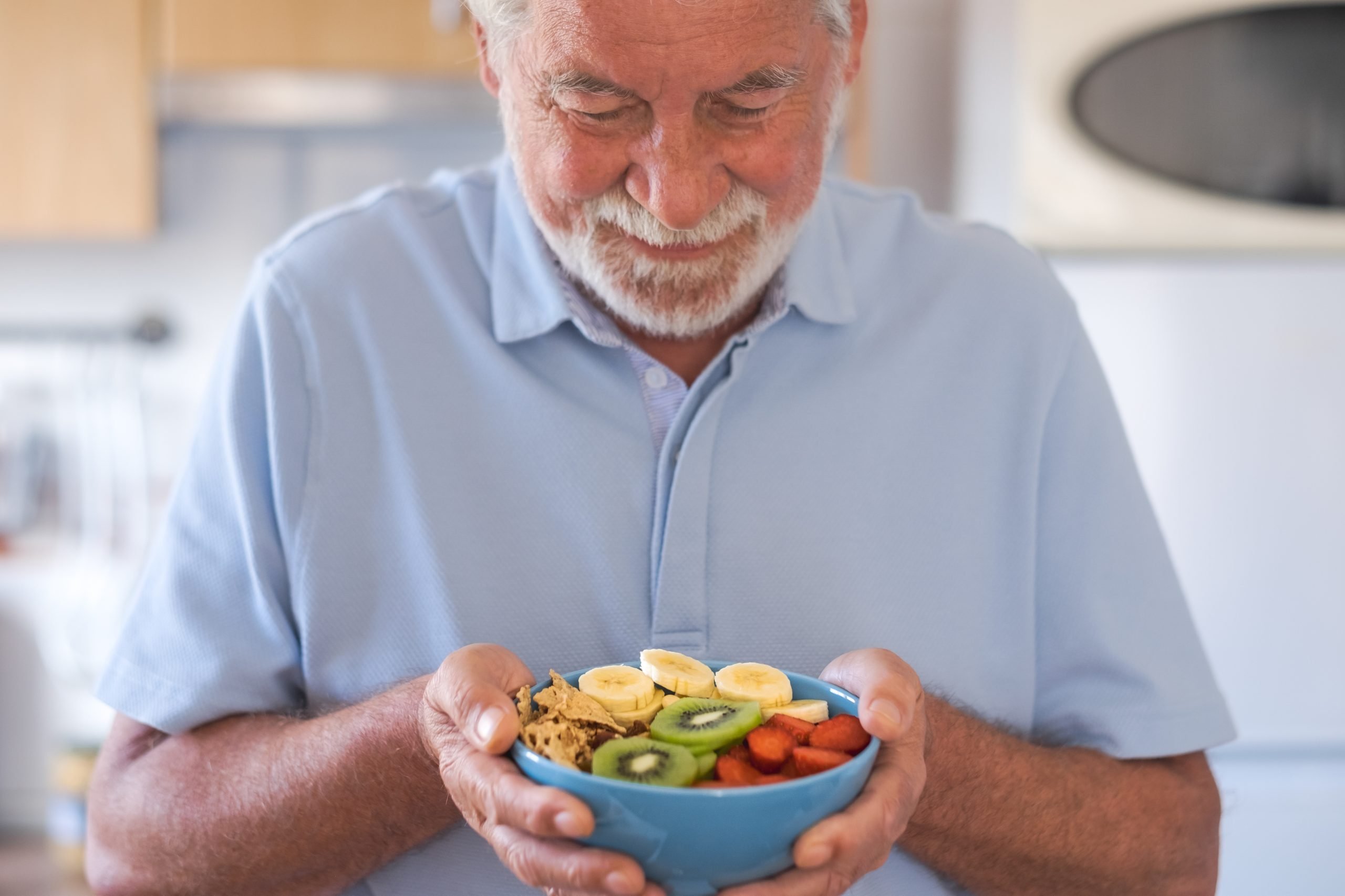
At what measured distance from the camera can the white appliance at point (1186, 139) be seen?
1.41m

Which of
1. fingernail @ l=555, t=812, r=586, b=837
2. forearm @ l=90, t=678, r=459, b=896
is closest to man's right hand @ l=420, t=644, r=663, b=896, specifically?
fingernail @ l=555, t=812, r=586, b=837

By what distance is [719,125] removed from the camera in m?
0.80

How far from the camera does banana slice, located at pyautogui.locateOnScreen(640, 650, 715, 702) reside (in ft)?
2.25

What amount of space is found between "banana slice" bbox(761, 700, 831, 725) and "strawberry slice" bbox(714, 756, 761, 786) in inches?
1.7

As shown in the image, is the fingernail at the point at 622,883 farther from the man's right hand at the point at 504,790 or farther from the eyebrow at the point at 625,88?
the eyebrow at the point at 625,88

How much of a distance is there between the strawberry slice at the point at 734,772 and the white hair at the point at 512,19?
51cm

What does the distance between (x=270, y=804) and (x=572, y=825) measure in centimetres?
38

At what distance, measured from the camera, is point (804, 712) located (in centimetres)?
65

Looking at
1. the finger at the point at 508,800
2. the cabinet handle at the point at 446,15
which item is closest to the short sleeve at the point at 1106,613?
the finger at the point at 508,800

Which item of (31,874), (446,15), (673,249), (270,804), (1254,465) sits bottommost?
(31,874)

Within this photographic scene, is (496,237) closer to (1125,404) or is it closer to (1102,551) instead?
(1102,551)

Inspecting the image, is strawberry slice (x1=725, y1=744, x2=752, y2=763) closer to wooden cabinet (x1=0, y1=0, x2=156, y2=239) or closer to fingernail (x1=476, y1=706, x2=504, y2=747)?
fingernail (x1=476, y1=706, x2=504, y2=747)

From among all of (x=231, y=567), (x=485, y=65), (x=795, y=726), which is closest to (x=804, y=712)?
(x=795, y=726)

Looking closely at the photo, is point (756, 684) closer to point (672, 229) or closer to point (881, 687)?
point (881, 687)
